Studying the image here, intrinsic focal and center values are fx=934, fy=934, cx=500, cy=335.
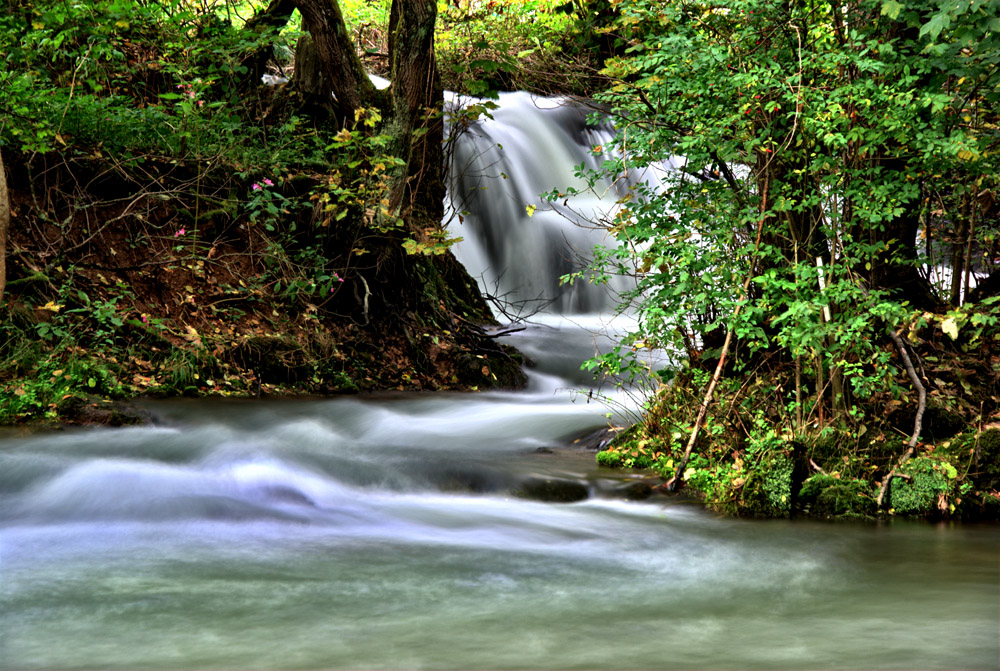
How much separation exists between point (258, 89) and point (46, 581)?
742 cm

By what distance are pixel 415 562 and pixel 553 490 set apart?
1.50m

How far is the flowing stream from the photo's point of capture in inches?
137

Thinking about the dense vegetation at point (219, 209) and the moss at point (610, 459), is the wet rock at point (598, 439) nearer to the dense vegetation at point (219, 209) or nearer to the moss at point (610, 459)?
the moss at point (610, 459)

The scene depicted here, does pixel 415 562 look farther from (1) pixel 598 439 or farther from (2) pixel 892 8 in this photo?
(2) pixel 892 8

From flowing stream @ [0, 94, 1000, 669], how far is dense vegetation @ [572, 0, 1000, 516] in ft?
1.42

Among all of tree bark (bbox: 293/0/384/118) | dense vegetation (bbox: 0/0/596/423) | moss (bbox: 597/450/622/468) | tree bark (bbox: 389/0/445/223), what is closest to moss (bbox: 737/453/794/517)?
moss (bbox: 597/450/622/468)

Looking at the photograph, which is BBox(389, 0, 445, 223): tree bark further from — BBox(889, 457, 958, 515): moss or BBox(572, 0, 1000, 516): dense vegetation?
BBox(889, 457, 958, 515): moss

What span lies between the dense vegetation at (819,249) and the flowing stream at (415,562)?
0.43m

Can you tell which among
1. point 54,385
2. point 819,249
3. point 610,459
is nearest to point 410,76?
point 54,385

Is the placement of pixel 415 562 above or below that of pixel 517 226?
below

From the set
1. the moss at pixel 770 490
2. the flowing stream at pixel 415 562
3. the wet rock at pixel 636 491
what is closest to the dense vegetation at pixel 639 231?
the moss at pixel 770 490

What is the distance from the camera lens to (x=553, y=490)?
5969 millimetres

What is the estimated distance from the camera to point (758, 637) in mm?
3621

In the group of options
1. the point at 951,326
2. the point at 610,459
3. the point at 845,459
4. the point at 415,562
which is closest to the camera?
the point at 415,562
